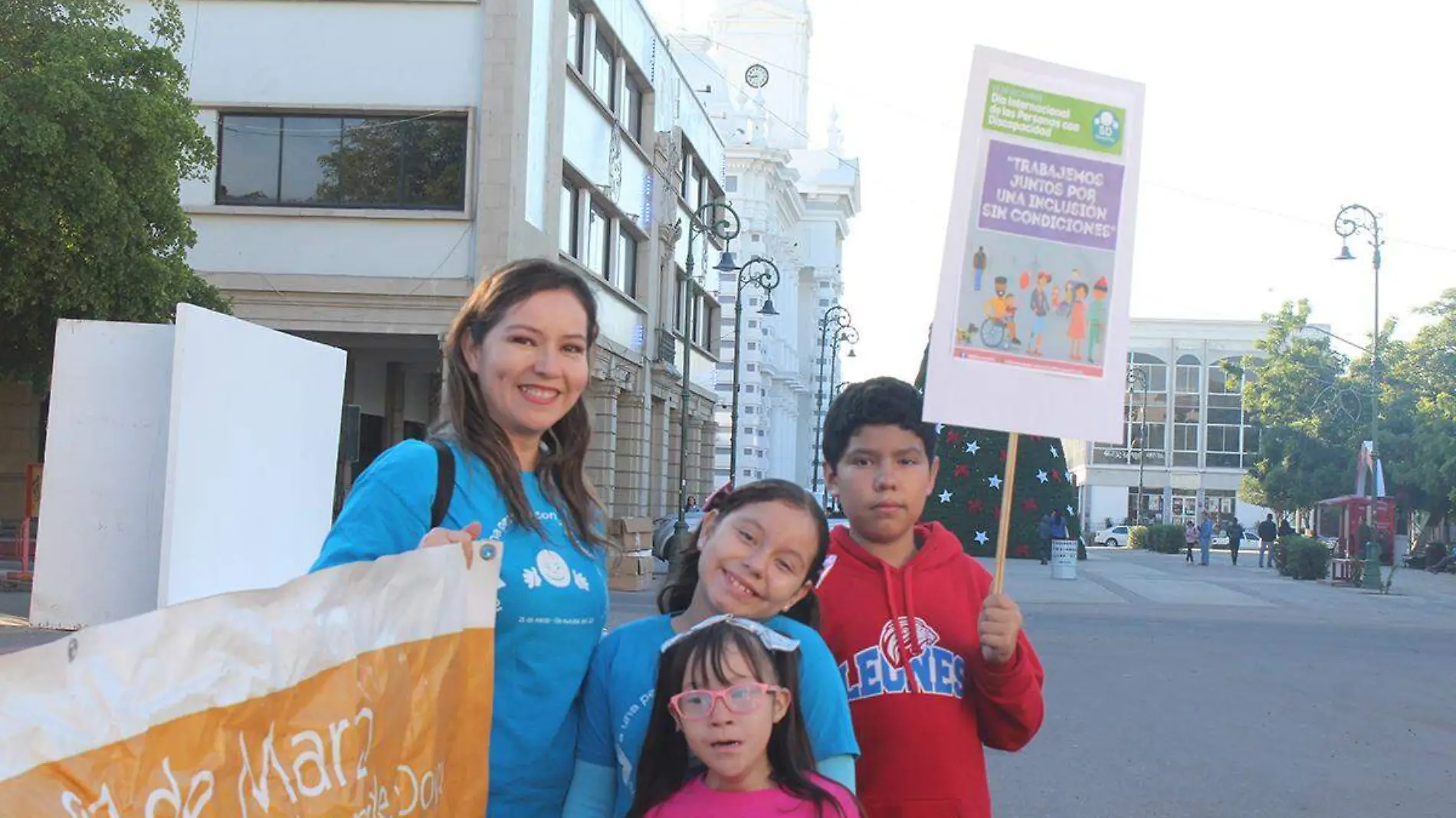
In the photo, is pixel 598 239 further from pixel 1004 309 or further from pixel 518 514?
pixel 518 514

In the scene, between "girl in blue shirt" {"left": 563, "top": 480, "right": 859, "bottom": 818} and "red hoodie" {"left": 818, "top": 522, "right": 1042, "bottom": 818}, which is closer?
"girl in blue shirt" {"left": 563, "top": 480, "right": 859, "bottom": 818}

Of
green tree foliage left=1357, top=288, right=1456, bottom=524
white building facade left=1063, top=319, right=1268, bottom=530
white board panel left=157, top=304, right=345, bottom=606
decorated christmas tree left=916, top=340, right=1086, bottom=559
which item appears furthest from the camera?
white building facade left=1063, top=319, right=1268, bottom=530

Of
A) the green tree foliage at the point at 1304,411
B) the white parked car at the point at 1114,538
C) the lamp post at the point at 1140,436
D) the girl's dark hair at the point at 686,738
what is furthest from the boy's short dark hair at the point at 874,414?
the white parked car at the point at 1114,538

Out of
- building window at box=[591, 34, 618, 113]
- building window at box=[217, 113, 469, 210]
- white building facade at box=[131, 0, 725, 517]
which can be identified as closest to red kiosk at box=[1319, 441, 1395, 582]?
building window at box=[591, 34, 618, 113]

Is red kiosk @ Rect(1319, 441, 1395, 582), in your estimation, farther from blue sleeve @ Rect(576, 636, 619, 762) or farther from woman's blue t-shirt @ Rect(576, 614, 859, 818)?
blue sleeve @ Rect(576, 636, 619, 762)

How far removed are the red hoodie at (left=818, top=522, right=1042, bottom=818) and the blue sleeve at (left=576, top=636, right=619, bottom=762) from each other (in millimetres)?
646

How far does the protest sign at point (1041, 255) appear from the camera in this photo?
3.64 metres

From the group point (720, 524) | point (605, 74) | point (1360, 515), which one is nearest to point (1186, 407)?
point (1360, 515)

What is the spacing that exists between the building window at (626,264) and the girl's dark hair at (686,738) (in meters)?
33.0

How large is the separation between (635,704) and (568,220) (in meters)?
28.8

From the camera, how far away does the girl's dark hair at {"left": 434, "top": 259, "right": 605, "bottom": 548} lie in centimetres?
307

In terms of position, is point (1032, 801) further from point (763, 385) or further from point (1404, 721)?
point (763, 385)

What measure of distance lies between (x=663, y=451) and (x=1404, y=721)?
1247 inches

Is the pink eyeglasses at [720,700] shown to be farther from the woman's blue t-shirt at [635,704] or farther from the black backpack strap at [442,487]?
the black backpack strap at [442,487]
